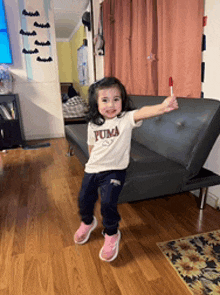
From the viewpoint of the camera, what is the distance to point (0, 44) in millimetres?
3652

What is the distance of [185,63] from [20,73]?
2967 mm

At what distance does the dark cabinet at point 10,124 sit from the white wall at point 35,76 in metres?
0.38

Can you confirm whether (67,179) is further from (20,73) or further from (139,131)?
(20,73)

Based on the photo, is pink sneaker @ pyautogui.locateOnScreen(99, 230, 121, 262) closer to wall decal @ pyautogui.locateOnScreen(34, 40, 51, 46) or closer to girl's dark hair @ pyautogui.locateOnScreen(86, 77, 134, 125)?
girl's dark hair @ pyautogui.locateOnScreen(86, 77, 134, 125)

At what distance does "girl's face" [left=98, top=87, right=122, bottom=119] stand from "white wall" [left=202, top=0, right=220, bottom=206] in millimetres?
855

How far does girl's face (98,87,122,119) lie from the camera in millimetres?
1230

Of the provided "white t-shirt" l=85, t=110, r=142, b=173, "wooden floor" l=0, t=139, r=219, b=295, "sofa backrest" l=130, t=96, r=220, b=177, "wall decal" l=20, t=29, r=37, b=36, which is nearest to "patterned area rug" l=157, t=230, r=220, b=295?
"wooden floor" l=0, t=139, r=219, b=295

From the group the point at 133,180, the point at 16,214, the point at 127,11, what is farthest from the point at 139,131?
the point at 127,11

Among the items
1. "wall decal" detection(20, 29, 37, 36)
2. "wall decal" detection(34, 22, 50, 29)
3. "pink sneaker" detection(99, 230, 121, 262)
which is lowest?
"pink sneaker" detection(99, 230, 121, 262)

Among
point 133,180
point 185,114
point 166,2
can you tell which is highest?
point 166,2

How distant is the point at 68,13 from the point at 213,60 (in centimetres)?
486

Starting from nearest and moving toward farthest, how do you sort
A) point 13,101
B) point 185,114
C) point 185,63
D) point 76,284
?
1. point 76,284
2. point 185,114
3. point 185,63
4. point 13,101

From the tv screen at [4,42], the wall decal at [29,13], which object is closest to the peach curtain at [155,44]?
the wall decal at [29,13]

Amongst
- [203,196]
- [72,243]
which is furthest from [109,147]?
[203,196]
